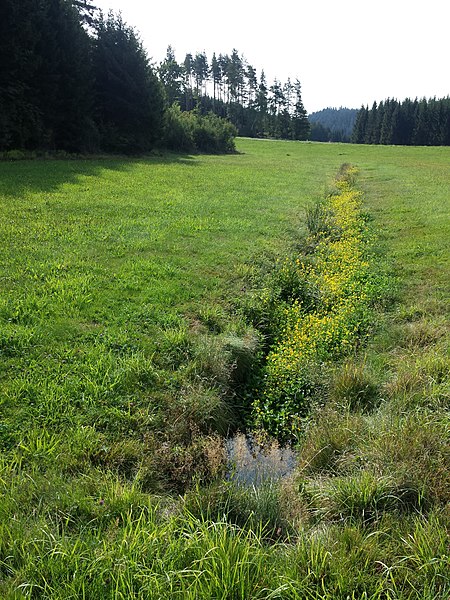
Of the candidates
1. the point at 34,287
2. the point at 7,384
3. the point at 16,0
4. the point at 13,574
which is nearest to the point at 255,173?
the point at 16,0

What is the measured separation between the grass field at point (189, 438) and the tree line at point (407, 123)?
Answer: 326 ft

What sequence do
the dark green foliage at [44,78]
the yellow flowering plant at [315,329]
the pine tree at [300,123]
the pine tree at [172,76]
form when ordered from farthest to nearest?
the pine tree at [300,123] < the pine tree at [172,76] < the dark green foliage at [44,78] < the yellow flowering plant at [315,329]

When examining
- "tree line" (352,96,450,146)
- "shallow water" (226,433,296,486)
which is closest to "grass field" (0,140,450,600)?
"shallow water" (226,433,296,486)

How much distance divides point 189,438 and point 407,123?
111031mm

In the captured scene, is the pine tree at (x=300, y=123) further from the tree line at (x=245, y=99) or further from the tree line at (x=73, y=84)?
the tree line at (x=73, y=84)

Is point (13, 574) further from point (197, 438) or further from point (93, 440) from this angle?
point (197, 438)

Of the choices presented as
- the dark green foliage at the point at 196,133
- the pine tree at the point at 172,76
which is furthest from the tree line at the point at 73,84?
the pine tree at the point at 172,76

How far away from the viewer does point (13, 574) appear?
2711mm

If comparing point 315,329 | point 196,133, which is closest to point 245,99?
point 196,133

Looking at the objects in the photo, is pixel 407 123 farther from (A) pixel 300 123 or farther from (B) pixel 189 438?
(B) pixel 189 438

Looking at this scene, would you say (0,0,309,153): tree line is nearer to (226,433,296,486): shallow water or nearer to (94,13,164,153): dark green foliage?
(94,13,164,153): dark green foliage

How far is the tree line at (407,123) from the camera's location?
93.2m

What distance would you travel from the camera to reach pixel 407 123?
98.5 metres

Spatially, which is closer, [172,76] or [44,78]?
[44,78]
